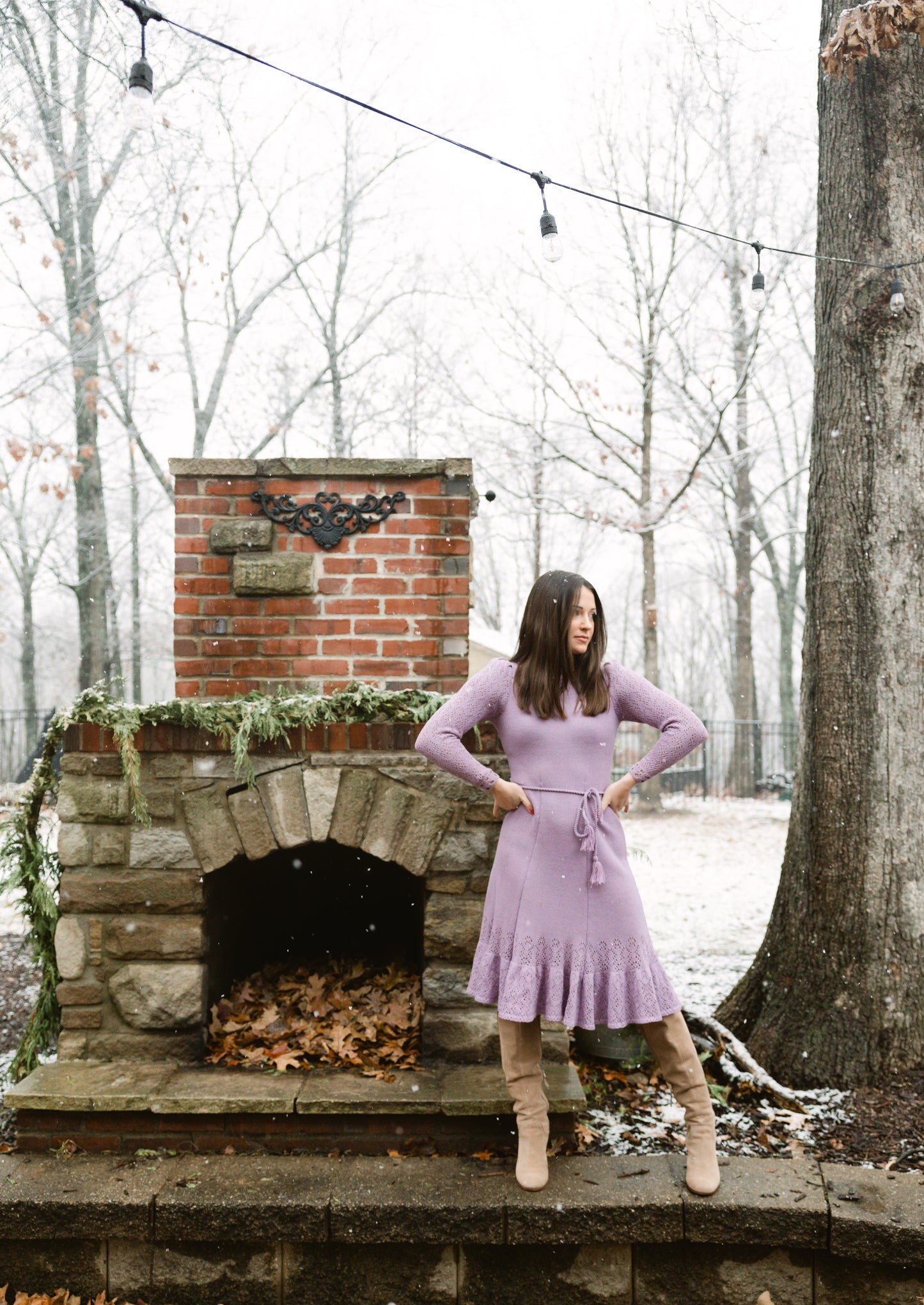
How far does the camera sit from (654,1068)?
12.6ft

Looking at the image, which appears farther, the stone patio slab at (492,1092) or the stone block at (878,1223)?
the stone patio slab at (492,1092)

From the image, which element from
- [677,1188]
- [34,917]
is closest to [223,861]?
[34,917]

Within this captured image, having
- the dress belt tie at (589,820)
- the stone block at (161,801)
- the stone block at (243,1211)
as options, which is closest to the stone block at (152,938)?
the stone block at (161,801)

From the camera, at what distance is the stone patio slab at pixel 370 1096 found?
3.06m

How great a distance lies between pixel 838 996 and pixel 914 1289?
38.6 inches

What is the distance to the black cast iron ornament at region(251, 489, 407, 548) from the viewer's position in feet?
12.4

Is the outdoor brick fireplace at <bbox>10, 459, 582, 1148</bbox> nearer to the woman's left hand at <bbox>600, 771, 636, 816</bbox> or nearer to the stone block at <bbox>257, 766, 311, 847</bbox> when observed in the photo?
the stone block at <bbox>257, 766, 311, 847</bbox>

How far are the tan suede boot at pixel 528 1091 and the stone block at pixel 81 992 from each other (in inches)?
58.9

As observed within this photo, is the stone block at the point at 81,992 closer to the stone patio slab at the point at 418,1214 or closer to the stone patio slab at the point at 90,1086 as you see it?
the stone patio slab at the point at 90,1086

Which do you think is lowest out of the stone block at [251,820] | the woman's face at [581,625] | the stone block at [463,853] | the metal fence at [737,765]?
the metal fence at [737,765]

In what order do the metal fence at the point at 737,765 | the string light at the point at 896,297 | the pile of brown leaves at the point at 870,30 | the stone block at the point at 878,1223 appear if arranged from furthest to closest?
the metal fence at the point at 737,765 → the string light at the point at 896,297 → the pile of brown leaves at the point at 870,30 → the stone block at the point at 878,1223

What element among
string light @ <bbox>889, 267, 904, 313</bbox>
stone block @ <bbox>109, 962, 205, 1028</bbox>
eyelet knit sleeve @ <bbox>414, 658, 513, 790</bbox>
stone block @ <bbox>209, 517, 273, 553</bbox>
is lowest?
stone block @ <bbox>109, 962, 205, 1028</bbox>

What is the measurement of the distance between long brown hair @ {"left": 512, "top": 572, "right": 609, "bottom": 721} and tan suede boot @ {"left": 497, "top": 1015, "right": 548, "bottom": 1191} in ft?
3.22

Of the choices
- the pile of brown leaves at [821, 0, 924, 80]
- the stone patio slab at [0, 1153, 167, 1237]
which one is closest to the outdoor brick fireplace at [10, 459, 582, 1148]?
the stone patio slab at [0, 1153, 167, 1237]
